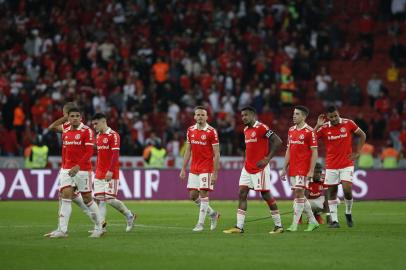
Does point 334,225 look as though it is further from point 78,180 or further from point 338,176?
point 78,180

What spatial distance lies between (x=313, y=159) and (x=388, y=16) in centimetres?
2505

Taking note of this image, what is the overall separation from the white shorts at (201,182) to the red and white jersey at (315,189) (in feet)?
10.3

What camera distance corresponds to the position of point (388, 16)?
43.8 meters

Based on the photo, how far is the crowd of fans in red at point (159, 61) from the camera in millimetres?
38375

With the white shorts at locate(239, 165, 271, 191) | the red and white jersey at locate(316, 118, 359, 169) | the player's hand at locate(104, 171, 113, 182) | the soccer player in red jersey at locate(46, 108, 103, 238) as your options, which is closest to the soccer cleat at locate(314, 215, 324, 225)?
the red and white jersey at locate(316, 118, 359, 169)

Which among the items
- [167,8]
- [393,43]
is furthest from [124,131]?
[393,43]

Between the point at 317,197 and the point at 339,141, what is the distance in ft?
7.04

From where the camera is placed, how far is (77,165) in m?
18.6

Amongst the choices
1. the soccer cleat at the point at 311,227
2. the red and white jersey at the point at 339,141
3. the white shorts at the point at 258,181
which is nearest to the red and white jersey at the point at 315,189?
the red and white jersey at the point at 339,141

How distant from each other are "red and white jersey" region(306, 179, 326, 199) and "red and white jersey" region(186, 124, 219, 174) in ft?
10.2

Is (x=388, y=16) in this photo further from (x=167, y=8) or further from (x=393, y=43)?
(x=167, y=8)

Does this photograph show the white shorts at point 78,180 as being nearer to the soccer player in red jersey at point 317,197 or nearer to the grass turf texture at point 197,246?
the grass turf texture at point 197,246

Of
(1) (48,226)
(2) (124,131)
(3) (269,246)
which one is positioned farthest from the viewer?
(2) (124,131)

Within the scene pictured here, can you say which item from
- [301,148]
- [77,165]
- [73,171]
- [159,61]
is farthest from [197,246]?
[159,61]
